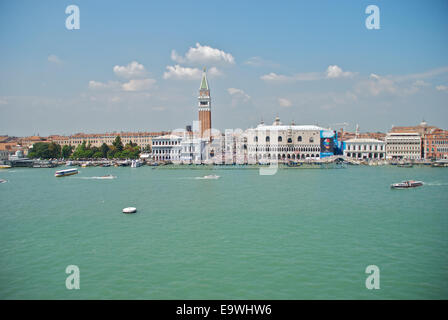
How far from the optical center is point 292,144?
38.6m

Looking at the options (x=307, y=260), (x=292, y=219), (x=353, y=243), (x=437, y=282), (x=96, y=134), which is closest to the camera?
(x=437, y=282)

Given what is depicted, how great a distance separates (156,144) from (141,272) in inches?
1300

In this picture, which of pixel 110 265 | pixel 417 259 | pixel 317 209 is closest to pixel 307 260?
pixel 417 259

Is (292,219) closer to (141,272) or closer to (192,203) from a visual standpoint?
(192,203)

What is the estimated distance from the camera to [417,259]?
7.15m

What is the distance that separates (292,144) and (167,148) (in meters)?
12.9

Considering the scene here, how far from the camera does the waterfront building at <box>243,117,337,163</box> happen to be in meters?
38.6

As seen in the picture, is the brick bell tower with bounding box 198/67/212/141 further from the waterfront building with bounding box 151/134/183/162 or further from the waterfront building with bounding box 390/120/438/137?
the waterfront building with bounding box 390/120/438/137

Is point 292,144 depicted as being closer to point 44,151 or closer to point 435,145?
point 435,145

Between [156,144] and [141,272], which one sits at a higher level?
[156,144]

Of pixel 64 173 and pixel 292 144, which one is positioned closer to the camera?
pixel 64 173

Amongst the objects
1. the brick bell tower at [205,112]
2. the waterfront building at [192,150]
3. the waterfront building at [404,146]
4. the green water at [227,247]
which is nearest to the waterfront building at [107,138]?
the brick bell tower at [205,112]

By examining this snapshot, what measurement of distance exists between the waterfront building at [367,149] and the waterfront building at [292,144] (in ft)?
6.88

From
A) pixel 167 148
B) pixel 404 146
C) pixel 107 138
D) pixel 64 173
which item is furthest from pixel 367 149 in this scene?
pixel 107 138
